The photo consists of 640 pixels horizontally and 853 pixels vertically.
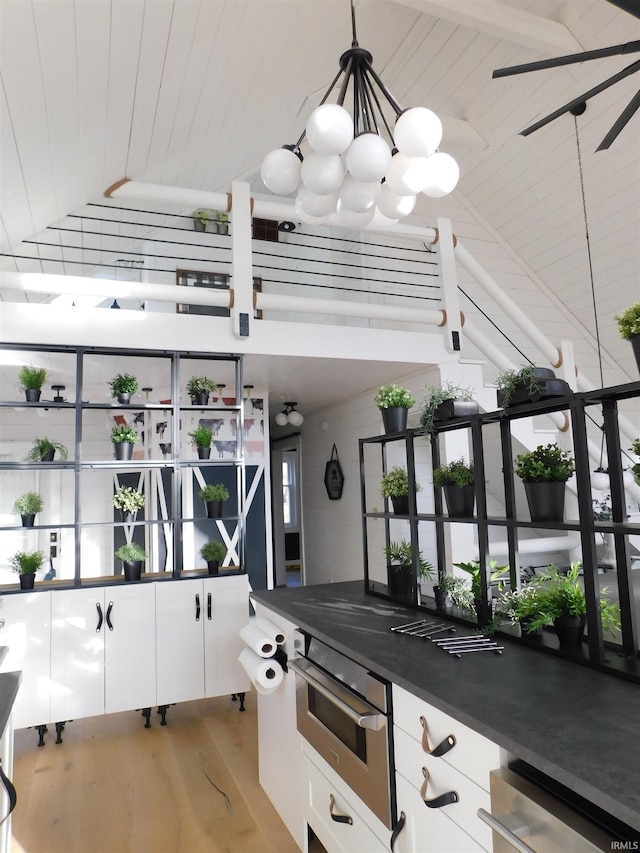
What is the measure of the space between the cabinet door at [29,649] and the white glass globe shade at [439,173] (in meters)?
3.40

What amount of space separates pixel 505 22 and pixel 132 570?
4.31 meters

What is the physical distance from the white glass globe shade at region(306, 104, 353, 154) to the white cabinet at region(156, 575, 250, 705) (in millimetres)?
3134

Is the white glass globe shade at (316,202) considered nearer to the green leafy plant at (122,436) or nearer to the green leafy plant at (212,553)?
the green leafy plant at (122,436)

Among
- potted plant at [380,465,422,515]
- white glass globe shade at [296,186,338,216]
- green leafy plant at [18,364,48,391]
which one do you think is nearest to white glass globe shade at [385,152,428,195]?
white glass globe shade at [296,186,338,216]

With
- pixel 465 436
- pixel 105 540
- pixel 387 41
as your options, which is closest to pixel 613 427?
pixel 465 436

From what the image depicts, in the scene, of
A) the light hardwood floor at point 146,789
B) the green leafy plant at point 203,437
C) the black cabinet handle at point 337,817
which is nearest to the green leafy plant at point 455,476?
the black cabinet handle at point 337,817

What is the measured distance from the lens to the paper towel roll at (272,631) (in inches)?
104

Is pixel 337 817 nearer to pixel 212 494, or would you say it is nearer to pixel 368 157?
pixel 368 157

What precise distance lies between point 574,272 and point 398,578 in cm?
438

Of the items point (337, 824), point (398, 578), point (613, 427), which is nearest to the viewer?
point (613, 427)

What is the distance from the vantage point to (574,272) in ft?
18.9

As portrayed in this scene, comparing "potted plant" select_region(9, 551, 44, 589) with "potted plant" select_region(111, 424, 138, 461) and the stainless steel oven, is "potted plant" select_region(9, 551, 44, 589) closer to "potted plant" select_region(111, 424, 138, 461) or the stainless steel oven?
"potted plant" select_region(111, 424, 138, 461)

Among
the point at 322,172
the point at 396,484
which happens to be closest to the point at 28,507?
the point at 396,484

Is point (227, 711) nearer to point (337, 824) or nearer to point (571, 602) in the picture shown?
point (337, 824)
